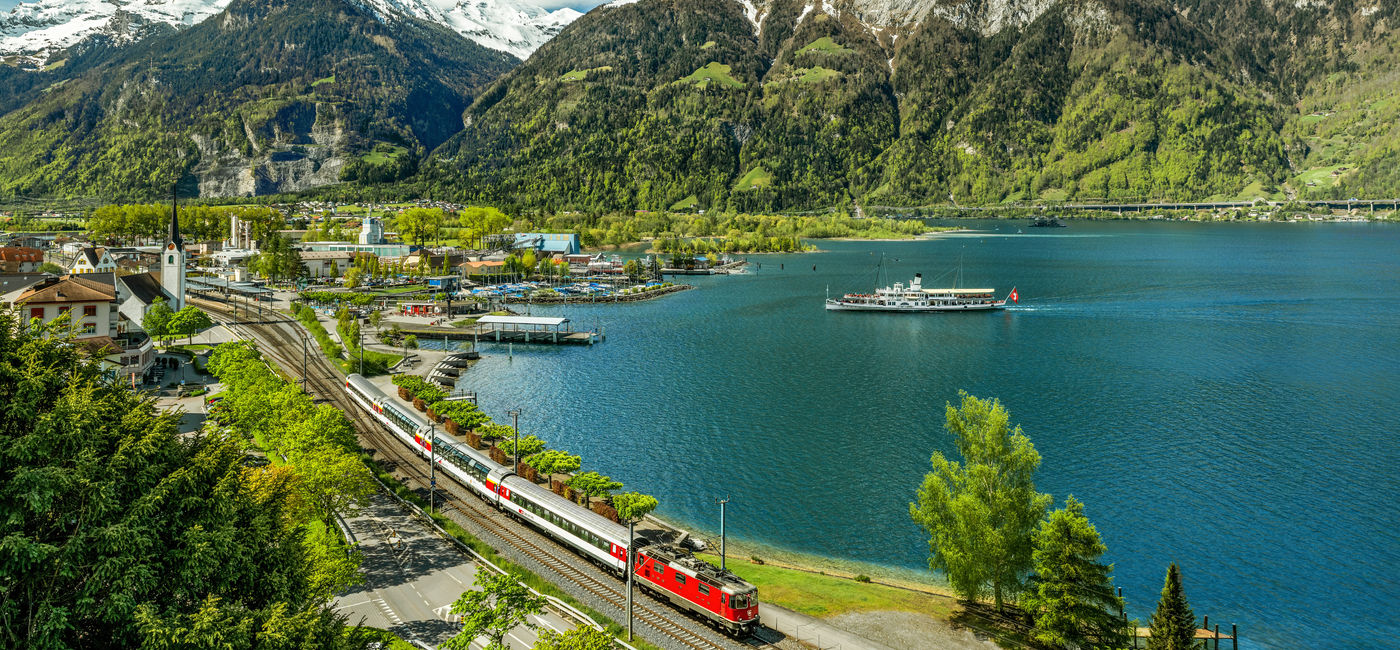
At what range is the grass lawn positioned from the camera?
34.7 metres

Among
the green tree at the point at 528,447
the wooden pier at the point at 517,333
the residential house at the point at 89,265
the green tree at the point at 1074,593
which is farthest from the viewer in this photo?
the wooden pier at the point at 517,333

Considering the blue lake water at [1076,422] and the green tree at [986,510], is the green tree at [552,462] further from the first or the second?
the green tree at [986,510]

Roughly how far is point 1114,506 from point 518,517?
34.3m

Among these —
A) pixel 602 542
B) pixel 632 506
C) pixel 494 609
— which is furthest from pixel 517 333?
pixel 494 609

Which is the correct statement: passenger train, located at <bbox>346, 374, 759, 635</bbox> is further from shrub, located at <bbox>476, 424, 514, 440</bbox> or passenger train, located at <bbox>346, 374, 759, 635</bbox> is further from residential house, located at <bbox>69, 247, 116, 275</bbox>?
residential house, located at <bbox>69, 247, 116, 275</bbox>

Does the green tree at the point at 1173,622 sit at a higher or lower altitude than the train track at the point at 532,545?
higher

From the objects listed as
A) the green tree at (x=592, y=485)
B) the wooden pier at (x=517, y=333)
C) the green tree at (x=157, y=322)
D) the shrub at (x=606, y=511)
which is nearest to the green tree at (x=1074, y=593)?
the shrub at (x=606, y=511)

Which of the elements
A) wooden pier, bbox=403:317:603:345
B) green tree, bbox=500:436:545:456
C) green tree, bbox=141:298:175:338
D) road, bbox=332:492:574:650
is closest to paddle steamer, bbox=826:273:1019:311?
wooden pier, bbox=403:317:603:345

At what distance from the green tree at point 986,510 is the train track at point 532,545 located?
30.4ft

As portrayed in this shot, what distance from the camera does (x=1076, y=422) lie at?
223ft

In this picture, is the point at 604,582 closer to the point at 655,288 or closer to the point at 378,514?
the point at 378,514

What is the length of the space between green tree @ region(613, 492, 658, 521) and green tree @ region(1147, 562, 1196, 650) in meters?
22.9

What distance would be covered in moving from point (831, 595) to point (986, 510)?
7.57m

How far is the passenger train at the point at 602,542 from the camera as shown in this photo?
102 ft
